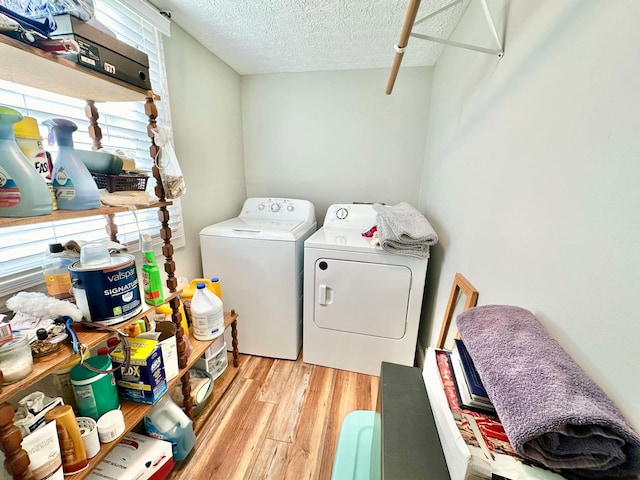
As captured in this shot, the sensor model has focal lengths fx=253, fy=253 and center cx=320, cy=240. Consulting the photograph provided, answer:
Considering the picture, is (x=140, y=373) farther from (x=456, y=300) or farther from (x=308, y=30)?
(x=308, y=30)

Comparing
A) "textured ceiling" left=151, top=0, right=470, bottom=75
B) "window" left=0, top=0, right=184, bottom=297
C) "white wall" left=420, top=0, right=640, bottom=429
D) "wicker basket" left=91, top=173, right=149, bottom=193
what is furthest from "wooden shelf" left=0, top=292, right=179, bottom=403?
"textured ceiling" left=151, top=0, right=470, bottom=75

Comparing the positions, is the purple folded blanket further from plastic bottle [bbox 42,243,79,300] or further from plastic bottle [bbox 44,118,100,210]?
plastic bottle [bbox 42,243,79,300]

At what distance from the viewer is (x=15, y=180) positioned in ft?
2.08

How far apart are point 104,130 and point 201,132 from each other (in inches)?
28.6

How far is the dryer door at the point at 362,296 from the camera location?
5.40 feet

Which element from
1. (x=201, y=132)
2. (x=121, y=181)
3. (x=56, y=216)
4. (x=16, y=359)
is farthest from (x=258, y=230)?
(x=16, y=359)

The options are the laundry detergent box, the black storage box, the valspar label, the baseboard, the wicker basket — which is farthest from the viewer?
the baseboard

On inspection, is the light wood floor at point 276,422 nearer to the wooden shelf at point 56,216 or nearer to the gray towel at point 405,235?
the gray towel at point 405,235

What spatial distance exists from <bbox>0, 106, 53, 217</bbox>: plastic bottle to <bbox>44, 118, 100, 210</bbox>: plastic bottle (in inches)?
3.0

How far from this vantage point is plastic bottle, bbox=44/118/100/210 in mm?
757

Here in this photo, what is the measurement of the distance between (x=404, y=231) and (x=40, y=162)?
1514 mm

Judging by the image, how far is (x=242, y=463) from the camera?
127 centimetres

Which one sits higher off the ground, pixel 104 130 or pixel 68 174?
pixel 104 130

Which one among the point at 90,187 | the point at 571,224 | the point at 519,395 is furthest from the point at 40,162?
the point at 571,224
